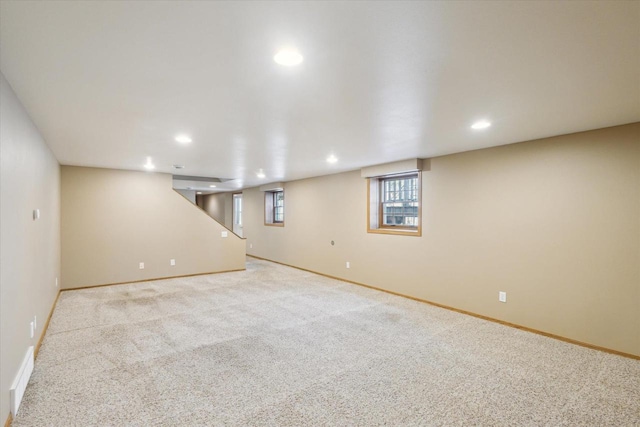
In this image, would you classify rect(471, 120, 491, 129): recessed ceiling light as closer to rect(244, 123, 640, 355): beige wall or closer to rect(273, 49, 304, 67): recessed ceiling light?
rect(244, 123, 640, 355): beige wall

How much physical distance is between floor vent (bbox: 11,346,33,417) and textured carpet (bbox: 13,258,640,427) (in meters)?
0.07

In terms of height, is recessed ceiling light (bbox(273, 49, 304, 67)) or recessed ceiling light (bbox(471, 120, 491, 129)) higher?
recessed ceiling light (bbox(273, 49, 304, 67))

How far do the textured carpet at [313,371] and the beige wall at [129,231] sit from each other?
1.68 meters

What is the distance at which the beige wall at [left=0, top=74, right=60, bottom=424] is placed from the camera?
2.00 meters

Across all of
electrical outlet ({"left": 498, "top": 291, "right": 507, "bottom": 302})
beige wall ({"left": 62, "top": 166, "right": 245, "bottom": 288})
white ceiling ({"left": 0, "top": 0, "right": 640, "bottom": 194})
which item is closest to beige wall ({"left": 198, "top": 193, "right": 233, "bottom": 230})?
beige wall ({"left": 62, "top": 166, "right": 245, "bottom": 288})

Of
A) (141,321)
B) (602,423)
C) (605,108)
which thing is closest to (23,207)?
(141,321)

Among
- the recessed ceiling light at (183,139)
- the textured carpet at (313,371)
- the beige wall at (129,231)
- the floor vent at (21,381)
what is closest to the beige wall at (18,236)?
the floor vent at (21,381)

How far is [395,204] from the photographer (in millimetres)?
5652

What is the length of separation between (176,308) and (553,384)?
4351 millimetres

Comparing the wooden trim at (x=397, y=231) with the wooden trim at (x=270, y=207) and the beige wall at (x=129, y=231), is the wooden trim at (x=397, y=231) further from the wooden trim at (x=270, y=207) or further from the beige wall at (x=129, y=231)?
the wooden trim at (x=270, y=207)

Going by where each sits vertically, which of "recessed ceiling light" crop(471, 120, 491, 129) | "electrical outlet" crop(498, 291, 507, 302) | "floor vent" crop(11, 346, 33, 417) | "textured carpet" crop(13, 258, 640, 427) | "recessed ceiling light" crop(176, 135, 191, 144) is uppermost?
"recessed ceiling light" crop(176, 135, 191, 144)

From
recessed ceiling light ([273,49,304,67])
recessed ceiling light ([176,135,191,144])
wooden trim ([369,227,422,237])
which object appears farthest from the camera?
wooden trim ([369,227,422,237])

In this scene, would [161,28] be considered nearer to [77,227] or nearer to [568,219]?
[568,219]

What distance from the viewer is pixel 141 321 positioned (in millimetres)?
3961
